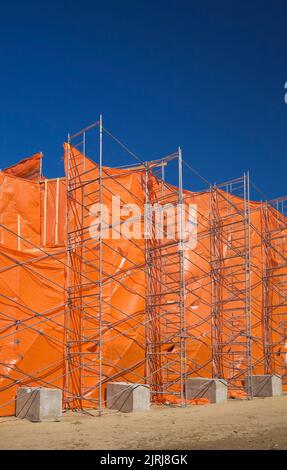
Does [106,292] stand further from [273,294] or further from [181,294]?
[273,294]

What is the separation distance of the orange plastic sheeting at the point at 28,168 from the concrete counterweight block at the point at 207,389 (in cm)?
754

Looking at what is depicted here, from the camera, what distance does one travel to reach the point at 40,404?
1176 cm

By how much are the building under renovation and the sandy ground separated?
4.14ft

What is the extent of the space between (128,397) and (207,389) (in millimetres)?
3352

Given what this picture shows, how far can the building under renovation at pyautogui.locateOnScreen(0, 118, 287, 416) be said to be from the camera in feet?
44.3

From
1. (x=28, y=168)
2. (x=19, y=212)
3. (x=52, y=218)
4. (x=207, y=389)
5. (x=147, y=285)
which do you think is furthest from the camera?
(x=147, y=285)

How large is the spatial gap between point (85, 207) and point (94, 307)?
9.04 ft

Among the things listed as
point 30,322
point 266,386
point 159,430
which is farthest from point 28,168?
point 266,386

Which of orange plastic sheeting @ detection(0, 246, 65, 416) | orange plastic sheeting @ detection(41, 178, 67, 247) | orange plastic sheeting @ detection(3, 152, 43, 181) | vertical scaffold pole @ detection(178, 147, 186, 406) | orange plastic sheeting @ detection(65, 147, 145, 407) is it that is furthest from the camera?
orange plastic sheeting @ detection(3, 152, 43, 181)

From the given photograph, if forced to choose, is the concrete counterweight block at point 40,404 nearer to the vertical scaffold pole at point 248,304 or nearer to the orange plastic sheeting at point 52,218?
the orange plastic sheeting at point 52,218

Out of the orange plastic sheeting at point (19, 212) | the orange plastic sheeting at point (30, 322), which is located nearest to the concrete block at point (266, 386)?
the orange plastic sheeting at point (30, 322)

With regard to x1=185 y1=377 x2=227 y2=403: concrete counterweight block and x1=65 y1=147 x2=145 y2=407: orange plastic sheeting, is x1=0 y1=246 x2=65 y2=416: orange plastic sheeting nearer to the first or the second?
x1=65 y1=147 x2=145 y2=407: orange plastic sheeting

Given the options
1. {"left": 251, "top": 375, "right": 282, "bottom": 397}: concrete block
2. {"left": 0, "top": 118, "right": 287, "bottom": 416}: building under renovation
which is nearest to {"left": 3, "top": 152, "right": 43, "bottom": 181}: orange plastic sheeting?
{"left": 0, "top": 118, "right": 287, "bottom": 416}: building under renovation
